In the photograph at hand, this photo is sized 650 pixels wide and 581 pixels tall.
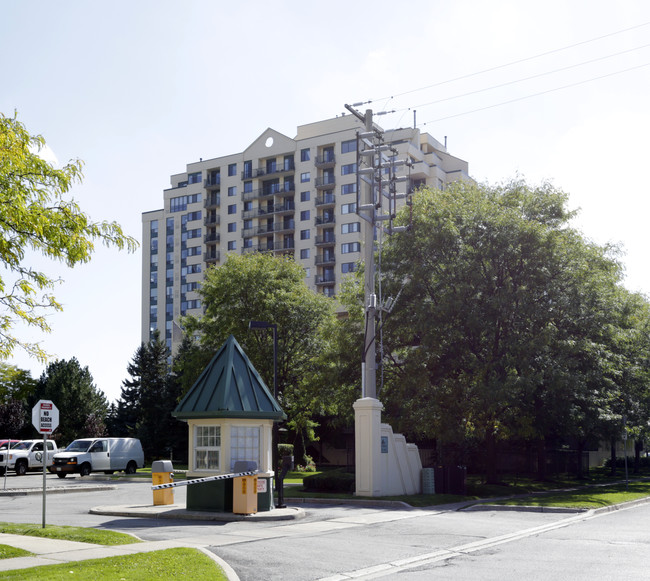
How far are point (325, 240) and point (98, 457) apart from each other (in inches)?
2296

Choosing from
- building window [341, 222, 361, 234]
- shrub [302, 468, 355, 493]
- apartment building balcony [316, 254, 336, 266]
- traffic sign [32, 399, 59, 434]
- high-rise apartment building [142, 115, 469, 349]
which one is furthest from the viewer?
apartment building balcony [316, 254, 336, 266]

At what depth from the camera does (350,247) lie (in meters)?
92.6

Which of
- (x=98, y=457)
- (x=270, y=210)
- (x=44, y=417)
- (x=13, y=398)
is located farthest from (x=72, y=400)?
(x=44, y=417)

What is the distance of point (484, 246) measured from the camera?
100 feet

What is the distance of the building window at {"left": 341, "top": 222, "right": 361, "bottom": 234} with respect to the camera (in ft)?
303

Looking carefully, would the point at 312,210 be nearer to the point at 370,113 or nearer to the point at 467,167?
the point at 467,167

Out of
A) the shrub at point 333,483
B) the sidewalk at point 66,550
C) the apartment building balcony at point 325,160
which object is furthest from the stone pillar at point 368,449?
the apartment building balcony at point 325,160

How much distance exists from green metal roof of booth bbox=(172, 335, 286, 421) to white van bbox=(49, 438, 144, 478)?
70.7 feet

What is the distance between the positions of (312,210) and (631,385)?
64.1 meters

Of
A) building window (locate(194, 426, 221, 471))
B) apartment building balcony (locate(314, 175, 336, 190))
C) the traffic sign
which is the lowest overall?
building window (locate(194, 426, 221, 471))

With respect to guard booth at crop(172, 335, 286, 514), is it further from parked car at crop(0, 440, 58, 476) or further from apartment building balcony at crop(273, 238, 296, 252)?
apartment building balcony at crop(273, 238, 296, 252)

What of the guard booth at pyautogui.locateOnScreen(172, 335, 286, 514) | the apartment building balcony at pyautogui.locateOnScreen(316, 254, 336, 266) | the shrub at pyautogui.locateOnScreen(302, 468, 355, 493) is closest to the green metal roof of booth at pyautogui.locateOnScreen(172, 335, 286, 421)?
the guard booth at pyautogui.locateOnScreen(172, 335, 286, 514)

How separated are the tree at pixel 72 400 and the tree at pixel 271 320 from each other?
24.3 metres

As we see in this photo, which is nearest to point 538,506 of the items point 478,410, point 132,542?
point 478,410
